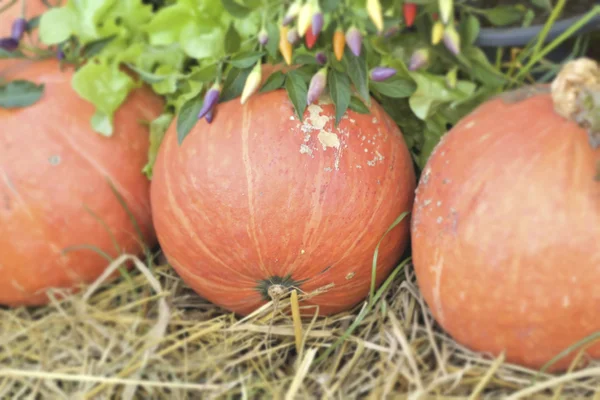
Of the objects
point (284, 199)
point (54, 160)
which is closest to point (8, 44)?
point (54, 160)

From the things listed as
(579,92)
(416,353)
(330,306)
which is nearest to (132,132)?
(330,306)

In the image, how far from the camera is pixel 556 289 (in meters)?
0.91

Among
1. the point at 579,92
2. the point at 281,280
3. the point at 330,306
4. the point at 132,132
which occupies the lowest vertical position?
the point at 330,306

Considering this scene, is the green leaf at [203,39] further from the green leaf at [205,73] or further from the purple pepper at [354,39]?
the purple pepper at [354,39]

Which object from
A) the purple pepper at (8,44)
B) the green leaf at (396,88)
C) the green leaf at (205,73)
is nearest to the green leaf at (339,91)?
the green leaf at (396,88)

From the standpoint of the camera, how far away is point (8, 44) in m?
1.32

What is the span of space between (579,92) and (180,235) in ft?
2.48

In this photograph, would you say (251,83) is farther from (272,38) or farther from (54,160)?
(54,160)

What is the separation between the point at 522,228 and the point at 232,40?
2.07 ft

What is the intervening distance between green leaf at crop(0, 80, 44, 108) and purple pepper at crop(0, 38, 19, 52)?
86mm

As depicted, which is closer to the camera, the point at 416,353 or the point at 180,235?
the point at 416,353

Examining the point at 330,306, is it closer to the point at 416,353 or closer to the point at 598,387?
the point at 416,353

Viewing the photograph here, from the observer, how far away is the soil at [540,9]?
1.35m

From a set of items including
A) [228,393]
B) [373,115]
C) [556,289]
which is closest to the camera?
[556,289]
